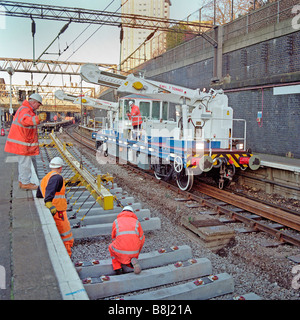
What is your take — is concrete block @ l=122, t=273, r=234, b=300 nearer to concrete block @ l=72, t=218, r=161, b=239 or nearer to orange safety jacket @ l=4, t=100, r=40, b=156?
concrete block @ l=72, t=218, r=161, b=239

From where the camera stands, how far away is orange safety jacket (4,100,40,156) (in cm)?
584

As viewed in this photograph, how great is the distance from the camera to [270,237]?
20.0ft

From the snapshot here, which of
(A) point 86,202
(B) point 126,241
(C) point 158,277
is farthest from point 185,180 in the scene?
(C) point 158,277

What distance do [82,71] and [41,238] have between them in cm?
788

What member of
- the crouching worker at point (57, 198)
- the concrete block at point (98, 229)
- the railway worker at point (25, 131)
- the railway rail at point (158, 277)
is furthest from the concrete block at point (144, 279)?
the railway worker at point (25, 131)

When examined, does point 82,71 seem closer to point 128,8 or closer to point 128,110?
point 128,110

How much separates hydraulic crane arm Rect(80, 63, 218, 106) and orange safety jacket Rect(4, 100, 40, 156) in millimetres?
4562

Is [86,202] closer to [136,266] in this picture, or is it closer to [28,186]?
[28,186]

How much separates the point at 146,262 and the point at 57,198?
1.63 meters

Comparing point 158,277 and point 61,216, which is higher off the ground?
point 61,216

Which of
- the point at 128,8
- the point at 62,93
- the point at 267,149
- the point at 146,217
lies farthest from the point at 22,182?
the point at 128,8

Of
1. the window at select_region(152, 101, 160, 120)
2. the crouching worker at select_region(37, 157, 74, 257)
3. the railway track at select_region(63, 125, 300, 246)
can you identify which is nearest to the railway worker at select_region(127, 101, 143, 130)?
the window at select_region(152, 101, 160, 120)

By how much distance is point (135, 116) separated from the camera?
1246 centimetres
